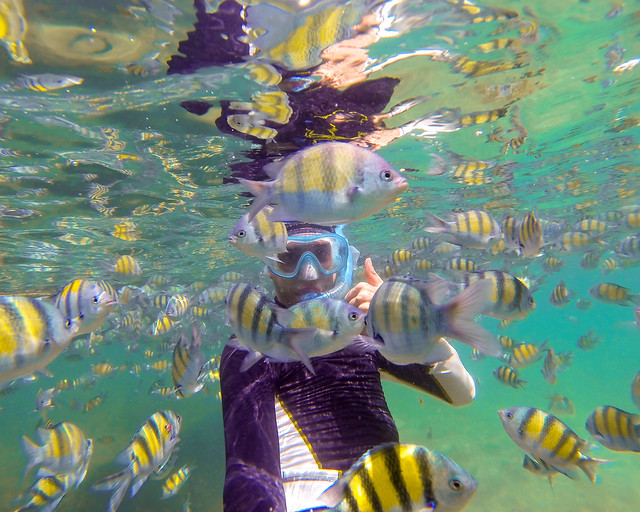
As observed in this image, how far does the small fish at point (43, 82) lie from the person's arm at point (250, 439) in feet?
20.7

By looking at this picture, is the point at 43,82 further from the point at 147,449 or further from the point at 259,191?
the point at 259,191

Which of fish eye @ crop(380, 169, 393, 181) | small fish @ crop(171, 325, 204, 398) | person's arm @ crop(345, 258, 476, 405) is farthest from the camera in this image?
person's arm @ crop(345, 258, 476, 405)

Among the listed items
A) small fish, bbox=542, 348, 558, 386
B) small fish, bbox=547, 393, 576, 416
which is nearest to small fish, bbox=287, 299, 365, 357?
small fish, bbox=542, 348, 558, 386

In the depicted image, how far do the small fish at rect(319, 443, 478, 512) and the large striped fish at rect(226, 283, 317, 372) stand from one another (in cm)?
66

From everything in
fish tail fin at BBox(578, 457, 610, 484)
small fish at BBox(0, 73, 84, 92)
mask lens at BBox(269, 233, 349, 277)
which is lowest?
fish tail fin at BBox(578, 457, 610, 484)

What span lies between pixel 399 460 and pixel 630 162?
1972cm

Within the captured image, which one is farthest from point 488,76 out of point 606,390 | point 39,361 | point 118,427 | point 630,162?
point 606,390

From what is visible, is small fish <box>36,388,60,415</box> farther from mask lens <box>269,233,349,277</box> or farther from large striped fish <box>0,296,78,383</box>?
large striped fish <box>0,296,78,383</box>

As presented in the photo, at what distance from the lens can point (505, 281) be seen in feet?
10.3

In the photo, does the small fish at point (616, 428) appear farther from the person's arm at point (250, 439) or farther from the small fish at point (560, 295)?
the small fish at point (560, 295)

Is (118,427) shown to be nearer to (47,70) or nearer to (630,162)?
(47,70)

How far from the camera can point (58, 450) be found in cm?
506

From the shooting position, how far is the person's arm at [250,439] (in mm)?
2936

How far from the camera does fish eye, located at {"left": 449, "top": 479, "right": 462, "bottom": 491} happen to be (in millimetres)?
1665
